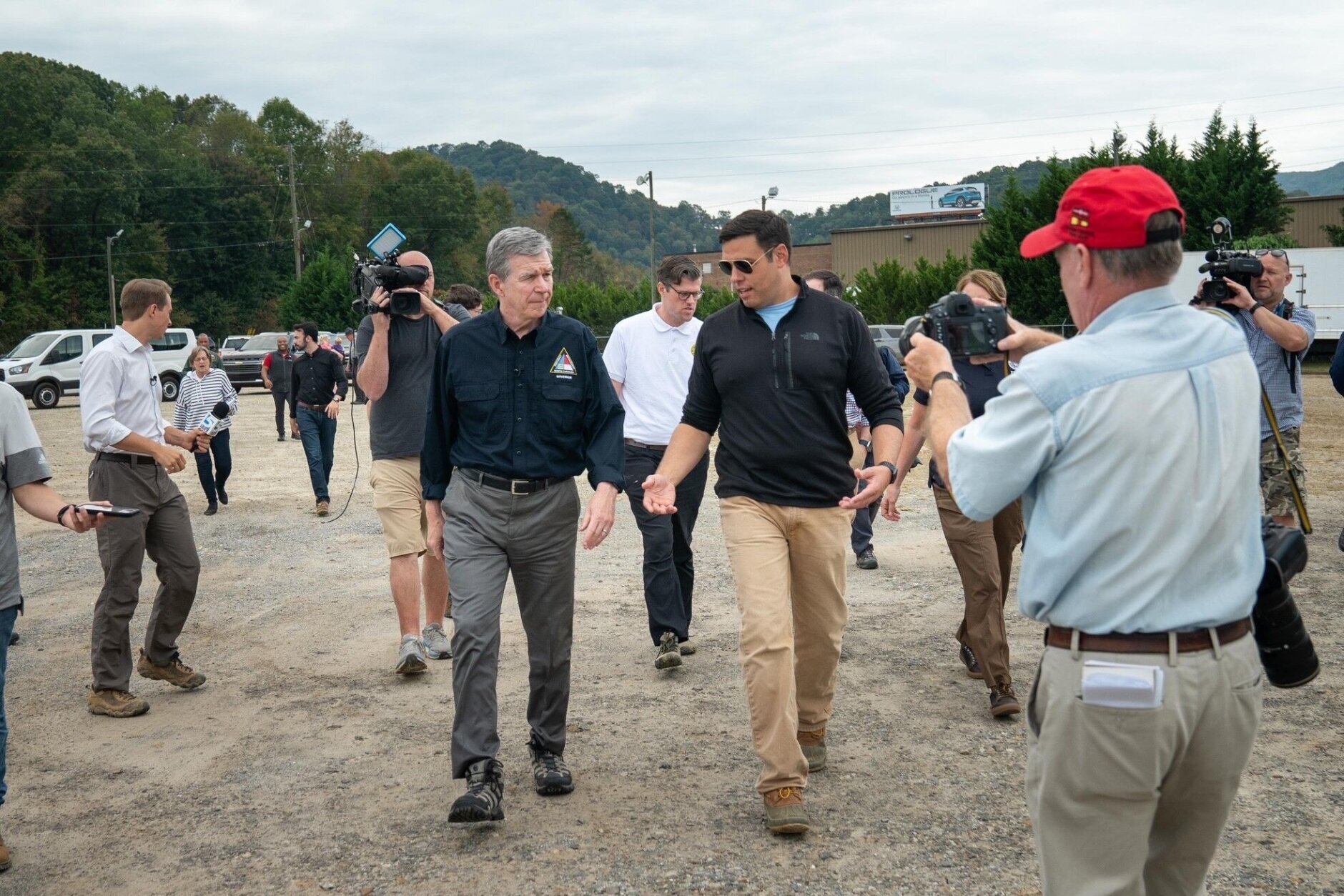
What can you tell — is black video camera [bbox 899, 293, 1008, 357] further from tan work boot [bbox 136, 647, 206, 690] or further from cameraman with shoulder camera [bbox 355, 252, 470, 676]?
tan work boot [bbox 136, 647, 206, 690]

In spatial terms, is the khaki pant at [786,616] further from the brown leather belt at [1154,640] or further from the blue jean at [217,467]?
the blue jean at [217,467]

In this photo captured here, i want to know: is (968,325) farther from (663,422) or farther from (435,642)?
(435,642)

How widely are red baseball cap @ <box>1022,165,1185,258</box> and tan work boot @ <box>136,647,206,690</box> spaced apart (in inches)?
217

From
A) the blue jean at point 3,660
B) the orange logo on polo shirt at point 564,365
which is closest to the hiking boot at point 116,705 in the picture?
the blue jean at point 3,660

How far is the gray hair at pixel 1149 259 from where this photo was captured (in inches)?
99.3

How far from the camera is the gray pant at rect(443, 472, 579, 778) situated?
4.69 meters

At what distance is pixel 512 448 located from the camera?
4934 mm

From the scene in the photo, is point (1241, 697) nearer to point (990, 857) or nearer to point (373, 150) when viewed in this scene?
point (990, 857)

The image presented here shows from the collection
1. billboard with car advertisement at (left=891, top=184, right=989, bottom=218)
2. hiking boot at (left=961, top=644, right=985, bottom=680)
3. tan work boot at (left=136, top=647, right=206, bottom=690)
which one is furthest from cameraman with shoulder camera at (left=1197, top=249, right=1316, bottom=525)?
billboard with car advertisement at (left=891, top=184, right=989, bottom=218)

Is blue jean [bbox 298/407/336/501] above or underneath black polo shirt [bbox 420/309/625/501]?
underneath

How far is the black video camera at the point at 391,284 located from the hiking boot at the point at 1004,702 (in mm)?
3659

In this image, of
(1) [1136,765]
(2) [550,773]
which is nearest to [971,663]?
(2) [550,773]

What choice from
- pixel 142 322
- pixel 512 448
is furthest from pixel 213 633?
pixel 512 448

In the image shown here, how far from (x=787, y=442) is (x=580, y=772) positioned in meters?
1.66
